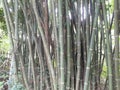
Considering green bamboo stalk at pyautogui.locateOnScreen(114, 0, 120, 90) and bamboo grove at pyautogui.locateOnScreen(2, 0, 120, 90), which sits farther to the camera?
bamboo grove at pyautogui.locateOnScreen(2, 0, 120, 90)

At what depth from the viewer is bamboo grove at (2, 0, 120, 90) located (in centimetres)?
153

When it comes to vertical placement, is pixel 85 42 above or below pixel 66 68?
above

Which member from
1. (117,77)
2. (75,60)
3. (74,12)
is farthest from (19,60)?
(117,77)

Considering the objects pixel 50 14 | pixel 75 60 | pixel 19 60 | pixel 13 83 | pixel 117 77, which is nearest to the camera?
pixel 117 77

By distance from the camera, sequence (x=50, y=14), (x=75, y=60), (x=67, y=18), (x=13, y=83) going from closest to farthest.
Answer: (x=67, y=18) → (x=75, y=60) → (x=50, y=14) → (x=13, y=83)

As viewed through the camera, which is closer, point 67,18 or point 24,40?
point 67,18

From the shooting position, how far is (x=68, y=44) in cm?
164

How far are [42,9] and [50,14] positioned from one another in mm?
87

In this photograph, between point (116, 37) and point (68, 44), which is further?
point (68, 44)

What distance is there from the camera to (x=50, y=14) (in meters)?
1.87

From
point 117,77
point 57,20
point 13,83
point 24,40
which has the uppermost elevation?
point 57,20

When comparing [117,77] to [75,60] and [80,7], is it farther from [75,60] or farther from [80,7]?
[80,7]

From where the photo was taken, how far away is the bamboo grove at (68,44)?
60.3 inches

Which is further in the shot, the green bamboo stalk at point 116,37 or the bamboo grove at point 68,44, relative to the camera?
the bamboo grove at point 68,44
